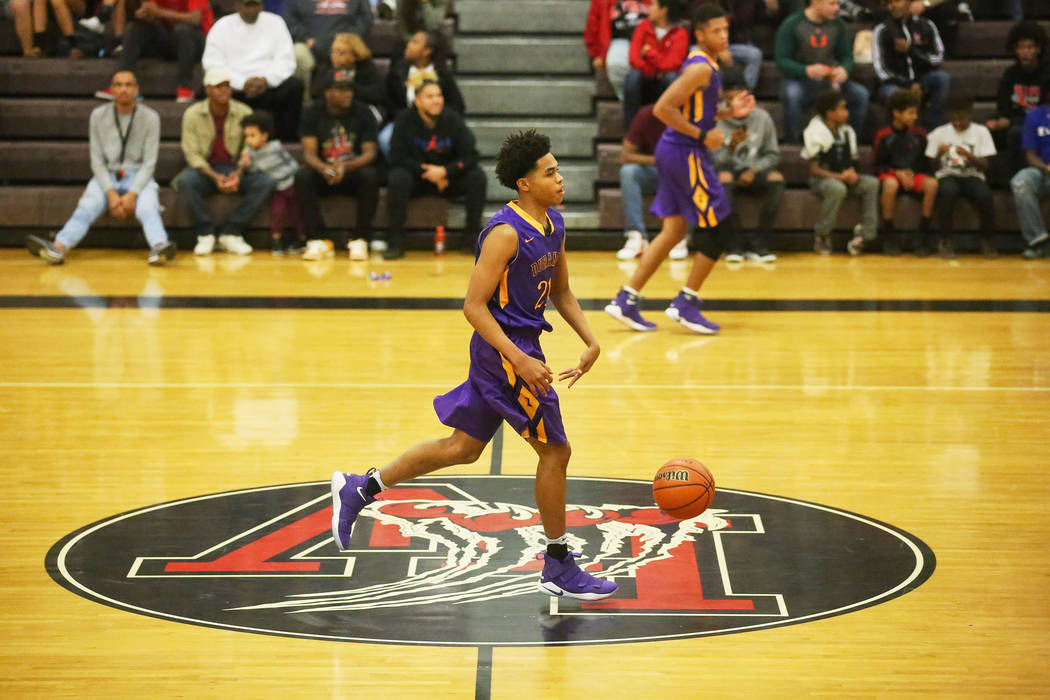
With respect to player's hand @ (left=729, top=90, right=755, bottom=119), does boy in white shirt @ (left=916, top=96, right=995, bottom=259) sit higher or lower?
lower

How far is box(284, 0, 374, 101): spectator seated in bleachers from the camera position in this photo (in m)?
12.5

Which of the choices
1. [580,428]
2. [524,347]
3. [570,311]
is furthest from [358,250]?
[524,347]

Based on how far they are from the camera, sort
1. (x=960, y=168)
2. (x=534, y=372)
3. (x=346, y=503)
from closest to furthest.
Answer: (x=534, y=372), (x=346, y=503), (x=960, y=168)

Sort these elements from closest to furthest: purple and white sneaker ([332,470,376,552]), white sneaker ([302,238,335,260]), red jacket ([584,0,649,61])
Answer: purple and white sneaker ([332,470,376,552]) < white sneaker ([302,238,335,260]) < red jacket ([584,0,649,61])

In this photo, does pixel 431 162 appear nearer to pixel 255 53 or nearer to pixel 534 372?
pixel 255 53

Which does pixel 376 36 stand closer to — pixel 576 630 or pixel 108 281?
pixel 108 281

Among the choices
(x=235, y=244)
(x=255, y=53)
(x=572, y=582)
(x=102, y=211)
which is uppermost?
(x=255, y=53)

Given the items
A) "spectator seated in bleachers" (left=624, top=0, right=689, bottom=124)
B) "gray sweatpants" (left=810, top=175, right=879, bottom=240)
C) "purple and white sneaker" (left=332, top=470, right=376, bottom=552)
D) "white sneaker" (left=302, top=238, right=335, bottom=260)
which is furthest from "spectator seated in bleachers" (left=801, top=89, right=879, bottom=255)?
"purple and white sneaker" (left=332, top=470, right=376, bottom=552)

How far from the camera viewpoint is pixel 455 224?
12.0 m

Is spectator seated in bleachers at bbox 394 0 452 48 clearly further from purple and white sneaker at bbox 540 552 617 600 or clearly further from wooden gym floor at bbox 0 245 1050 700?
purple and white sneaker at bbox 540 552 617 600

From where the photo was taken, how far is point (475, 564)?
14.5 ft


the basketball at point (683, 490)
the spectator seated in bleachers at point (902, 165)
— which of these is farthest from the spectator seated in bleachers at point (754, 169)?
the basketball at point (683, 490)

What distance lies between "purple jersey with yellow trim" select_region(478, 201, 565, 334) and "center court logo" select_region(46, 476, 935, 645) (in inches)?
32.9

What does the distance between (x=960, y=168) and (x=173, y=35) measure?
723cm
